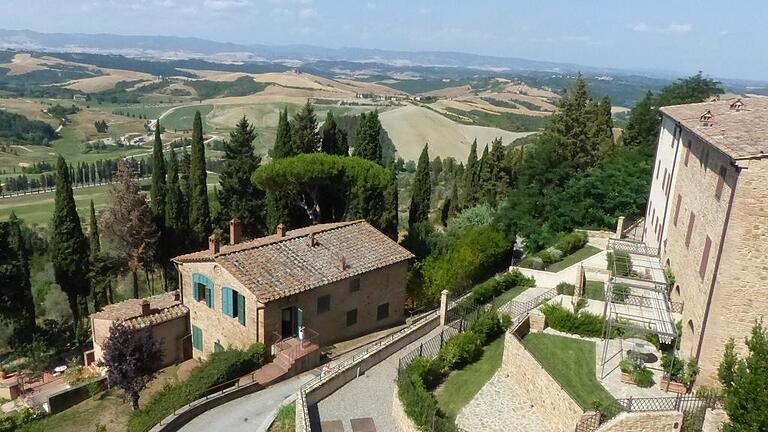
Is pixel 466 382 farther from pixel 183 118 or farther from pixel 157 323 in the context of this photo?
pixel 183 118

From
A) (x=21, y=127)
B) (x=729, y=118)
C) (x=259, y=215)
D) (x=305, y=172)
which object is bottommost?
(x=21, y=127)

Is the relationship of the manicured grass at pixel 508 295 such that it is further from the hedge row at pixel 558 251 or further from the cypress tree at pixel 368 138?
the cypress tree at pixel 368 138

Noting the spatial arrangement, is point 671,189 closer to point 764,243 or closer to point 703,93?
point 764,243

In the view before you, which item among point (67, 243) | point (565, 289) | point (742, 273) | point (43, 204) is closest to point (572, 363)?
point (742, 273)

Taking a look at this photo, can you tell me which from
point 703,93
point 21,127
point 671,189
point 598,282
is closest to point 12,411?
point 598,282

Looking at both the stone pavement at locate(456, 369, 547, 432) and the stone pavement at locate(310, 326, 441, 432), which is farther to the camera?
the stone pavement at locate(310, 326, 441, 432)

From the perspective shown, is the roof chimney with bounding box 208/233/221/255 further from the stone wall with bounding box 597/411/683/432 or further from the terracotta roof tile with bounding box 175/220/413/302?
the stone wall with bounding box 597/411/683/432

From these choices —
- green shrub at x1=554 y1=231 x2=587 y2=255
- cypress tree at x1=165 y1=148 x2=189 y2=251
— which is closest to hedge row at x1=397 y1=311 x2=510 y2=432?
green shrub at x1=554 y1=231 x2=587 y2=255
